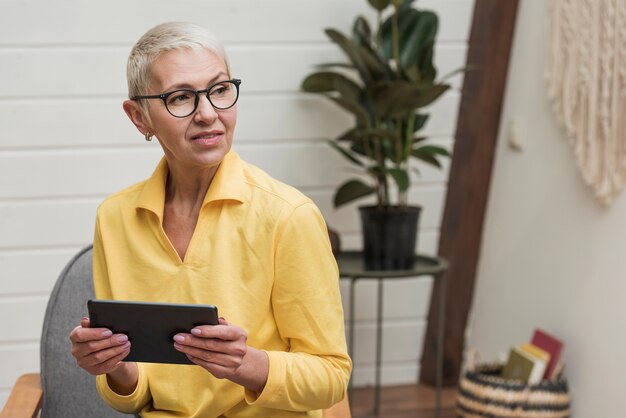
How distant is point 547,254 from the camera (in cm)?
317

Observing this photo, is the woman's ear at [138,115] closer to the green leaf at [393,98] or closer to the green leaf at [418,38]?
the green leaf at [393,98]

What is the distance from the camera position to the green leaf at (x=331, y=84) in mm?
3076

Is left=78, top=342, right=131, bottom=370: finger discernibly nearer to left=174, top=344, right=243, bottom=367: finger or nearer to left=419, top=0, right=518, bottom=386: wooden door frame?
left=174, top=344, right=243, bottom=367: finger

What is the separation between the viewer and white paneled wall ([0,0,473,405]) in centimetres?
307

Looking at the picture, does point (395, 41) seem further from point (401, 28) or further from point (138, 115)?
point (138, 115)

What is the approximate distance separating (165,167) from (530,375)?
1.68 m

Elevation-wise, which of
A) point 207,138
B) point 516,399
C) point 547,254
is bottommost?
point 516,399

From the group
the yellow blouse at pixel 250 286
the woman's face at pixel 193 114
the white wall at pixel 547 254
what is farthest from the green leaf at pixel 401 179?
the woman's face at pixel 193 114

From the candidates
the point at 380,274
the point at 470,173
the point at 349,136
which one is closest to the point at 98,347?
the point at 380,274

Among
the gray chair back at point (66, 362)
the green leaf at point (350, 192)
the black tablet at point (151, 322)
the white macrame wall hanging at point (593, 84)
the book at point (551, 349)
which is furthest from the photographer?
the green leaf at point (350, 192)

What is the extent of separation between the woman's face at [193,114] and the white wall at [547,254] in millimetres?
1518

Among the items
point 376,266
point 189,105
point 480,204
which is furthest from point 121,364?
point 480,204

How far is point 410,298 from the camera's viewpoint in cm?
367

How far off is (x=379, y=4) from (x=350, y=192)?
0.60m
